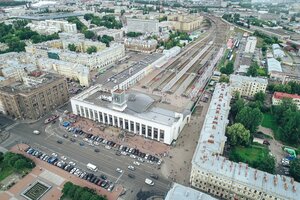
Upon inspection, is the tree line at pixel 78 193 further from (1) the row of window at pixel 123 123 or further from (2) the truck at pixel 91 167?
(1) the row of window at pixel 123 123

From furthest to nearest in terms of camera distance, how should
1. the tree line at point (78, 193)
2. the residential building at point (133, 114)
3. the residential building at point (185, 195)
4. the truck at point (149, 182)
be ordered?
the residential building at point (133, 114) → the truck at point (149, 182) → the tree line at point (78, 193) → the residential building at point (185, 195)

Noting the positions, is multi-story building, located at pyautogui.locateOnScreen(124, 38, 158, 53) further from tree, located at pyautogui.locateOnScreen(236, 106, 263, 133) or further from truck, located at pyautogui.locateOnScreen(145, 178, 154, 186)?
truck, located at pyautogui.locateOnScreen(145, 178, 154, 186)

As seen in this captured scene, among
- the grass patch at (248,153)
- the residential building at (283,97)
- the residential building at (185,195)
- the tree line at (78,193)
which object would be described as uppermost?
the residential building at (185,195)

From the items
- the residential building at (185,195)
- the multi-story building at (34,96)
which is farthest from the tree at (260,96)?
the multi-story building at (34,96)

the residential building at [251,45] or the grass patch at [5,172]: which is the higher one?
the residential building at [251,45]

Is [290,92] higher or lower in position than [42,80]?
lower

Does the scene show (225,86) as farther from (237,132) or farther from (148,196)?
(148,196)

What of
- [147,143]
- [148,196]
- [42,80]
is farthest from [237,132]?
[42,80]
